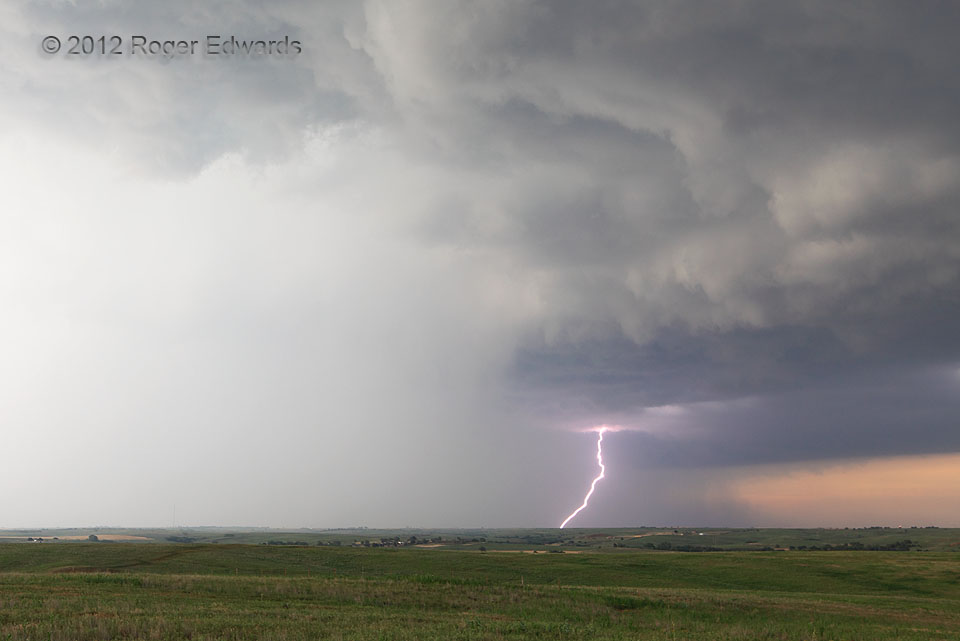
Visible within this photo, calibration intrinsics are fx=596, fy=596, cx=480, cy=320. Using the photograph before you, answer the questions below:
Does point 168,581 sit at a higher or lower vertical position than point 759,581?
higher

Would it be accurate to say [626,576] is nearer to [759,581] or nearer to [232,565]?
[759,581]

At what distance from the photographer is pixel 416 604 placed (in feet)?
124

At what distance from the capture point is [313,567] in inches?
3019

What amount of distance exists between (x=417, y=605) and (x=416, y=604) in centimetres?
24

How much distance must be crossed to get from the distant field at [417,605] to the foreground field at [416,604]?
123 mm

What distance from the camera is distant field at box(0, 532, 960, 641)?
25938 millimetres

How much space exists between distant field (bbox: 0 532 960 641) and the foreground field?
123 mm

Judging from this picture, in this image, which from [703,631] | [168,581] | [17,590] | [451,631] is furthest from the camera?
[168,581]

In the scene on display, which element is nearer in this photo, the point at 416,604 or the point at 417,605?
the point at 417,605

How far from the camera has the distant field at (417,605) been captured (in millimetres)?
25938

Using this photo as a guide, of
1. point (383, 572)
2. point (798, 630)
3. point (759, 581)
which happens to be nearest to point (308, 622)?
point (798, 630)

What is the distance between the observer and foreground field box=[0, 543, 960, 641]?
2595 centimetres

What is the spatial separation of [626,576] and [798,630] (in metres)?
46.0

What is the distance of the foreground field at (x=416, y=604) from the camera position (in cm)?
2595
